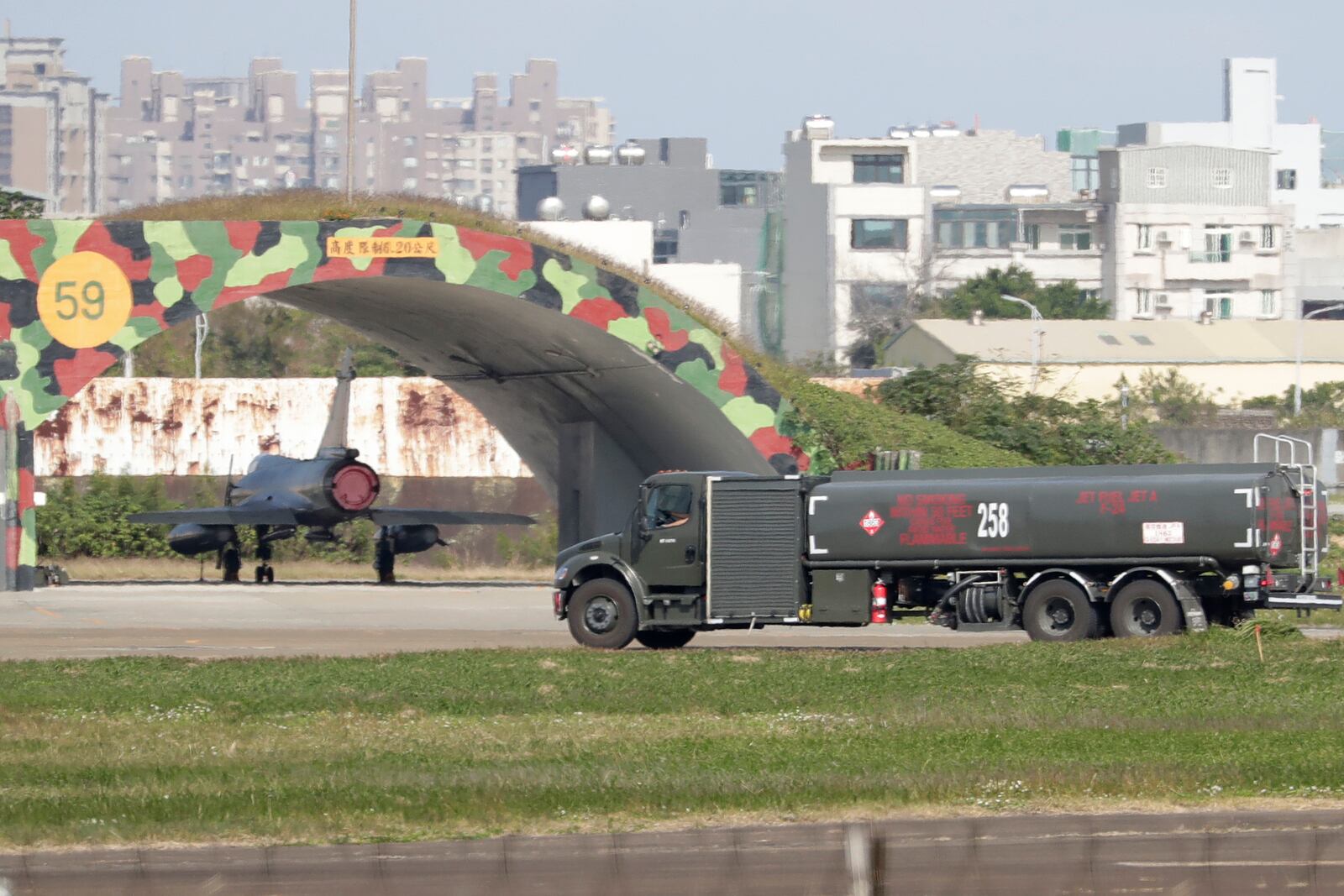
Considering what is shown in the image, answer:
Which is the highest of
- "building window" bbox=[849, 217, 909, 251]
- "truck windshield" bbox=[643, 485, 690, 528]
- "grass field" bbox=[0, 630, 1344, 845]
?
"building window" bbox=[849, 217, 909, 251]

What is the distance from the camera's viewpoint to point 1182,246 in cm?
12750

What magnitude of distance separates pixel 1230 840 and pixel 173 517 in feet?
114

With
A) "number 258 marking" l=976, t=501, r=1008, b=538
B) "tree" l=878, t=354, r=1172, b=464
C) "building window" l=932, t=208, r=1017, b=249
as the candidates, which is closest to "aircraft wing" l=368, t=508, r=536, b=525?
"tree" l=878, t=354, r=1172, b=464

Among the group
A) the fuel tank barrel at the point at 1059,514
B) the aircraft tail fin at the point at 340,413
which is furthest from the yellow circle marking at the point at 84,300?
the fuel tank barrel at the point at 1059,514

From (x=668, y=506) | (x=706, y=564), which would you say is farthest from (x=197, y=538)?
(x=706, y=564)

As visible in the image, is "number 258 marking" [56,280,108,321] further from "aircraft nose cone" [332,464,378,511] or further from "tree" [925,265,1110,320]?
"tree" [925,265,1110,320]

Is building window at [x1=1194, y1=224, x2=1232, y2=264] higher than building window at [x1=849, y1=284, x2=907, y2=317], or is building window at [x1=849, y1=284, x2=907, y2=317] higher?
building window at [x1=1194, y1=224, x2=1232, y2=264]

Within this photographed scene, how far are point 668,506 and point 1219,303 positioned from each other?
359 ft

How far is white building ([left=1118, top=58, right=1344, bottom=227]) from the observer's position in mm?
178000

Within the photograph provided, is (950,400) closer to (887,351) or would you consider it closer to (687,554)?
(687,554)

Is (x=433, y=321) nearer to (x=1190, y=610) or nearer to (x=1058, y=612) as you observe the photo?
(x=1058, y=612)

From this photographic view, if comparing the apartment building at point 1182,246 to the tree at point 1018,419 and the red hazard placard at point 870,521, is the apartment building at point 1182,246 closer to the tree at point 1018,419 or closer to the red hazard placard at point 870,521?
the tree at point 1018,419

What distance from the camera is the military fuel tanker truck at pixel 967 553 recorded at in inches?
962

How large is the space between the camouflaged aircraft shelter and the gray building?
80240mm
